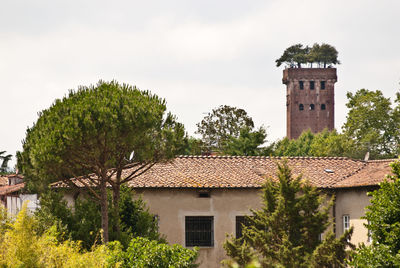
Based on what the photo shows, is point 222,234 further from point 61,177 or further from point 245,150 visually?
point 245,150

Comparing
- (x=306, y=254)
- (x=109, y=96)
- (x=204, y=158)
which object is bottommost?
(x=306, y=254)

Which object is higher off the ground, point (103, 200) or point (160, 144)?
point (160, 144)

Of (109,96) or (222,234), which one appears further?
(222,234)

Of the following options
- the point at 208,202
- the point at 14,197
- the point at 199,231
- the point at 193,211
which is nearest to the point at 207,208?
the point at 208,202

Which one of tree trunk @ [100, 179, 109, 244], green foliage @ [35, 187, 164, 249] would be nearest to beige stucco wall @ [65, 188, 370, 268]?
green foliage @ [35, 187, 164, 249]

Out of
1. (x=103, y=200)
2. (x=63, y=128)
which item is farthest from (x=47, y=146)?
(x=103, y=200)

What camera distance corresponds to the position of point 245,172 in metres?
29.3

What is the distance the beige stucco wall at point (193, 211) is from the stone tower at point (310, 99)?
80.0 m

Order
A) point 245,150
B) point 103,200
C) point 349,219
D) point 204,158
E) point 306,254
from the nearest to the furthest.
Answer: point 306,254 → point 103,200 → point 349,219 → point 204,158 → point 245,150

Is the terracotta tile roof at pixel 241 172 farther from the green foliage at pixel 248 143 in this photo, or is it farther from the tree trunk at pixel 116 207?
the green foliage at pixel 248 143

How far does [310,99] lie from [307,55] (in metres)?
7.17

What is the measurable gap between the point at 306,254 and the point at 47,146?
32.4 ft

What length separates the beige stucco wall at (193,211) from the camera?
2758 cm

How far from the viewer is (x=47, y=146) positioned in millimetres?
23578
